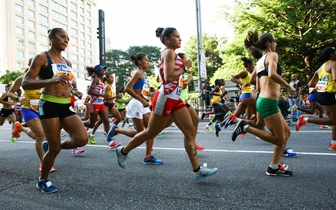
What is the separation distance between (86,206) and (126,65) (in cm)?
6967

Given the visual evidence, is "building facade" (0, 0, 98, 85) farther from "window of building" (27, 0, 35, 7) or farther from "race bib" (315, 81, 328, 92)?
"race bib" (315, 81, 328, 92)

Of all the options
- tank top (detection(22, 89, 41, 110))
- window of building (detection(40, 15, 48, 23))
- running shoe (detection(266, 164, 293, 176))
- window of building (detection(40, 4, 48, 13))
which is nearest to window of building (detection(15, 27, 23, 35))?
window of building (detection(40, 15, 48, 23))

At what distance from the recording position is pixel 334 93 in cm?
557

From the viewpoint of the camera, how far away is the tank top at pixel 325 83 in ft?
18.2

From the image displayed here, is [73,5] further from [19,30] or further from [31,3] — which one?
[19,30]

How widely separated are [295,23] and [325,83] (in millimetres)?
14182

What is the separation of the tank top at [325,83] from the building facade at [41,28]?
47.0m

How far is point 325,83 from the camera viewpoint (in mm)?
5656

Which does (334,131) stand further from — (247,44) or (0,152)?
(0,152)

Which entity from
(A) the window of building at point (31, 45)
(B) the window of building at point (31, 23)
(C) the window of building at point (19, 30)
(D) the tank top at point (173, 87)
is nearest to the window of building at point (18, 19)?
(C) the window of building at point (19, 30)

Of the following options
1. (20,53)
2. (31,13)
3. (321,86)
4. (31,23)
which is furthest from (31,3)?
(321,86)

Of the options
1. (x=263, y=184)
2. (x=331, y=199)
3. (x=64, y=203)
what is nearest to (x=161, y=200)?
(x=64, y=203)

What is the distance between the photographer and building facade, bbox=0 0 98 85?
209 feet

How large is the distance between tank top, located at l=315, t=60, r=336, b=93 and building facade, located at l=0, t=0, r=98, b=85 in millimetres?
46964
